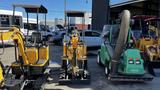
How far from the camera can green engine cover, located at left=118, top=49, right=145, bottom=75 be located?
9.73 m

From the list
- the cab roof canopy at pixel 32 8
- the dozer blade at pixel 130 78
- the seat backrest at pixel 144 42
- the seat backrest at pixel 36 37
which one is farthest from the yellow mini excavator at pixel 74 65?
the seat backrest at pixel 144 42

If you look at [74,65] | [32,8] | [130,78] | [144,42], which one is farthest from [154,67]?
[32,8]

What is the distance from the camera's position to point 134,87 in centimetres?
964

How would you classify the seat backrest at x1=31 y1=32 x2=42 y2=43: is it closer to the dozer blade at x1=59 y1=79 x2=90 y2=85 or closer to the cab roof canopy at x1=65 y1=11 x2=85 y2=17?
the dozer blade at x1=59 y1=79 x2=90 y2=85

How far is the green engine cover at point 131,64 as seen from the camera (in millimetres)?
9734

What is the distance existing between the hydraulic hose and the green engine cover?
0.96 feet

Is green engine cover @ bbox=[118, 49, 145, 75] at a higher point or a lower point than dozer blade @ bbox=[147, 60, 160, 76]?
higher

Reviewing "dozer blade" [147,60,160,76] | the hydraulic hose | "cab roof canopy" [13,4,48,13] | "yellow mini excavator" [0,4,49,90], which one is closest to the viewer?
"yellow mini excavator" [0,4,49,90]

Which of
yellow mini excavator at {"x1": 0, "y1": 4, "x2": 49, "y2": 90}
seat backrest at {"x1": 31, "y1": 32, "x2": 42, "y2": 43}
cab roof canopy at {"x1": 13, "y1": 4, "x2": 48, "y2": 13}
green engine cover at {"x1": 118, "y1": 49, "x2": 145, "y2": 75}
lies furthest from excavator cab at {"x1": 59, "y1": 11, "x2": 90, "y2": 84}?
cab roof canopy at {"x1": 13, "y1": 4, "x2": 48, "y2": 13}

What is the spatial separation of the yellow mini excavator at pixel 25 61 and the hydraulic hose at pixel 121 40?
227 cm

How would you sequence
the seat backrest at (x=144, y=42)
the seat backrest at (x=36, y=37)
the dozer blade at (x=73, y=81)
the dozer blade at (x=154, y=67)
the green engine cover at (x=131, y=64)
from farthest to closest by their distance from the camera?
the seat backrest at (x=144, y=42) < the dozer blade at (x=154, y=67) < the seat backrest at (x=36, y=37) < the green engine cover at (x=131, y=64) < the dozer blade at (x=73, y=81)

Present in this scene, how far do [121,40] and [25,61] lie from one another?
9.98 ft

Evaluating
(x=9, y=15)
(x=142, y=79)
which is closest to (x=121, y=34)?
(x=142, y=79)

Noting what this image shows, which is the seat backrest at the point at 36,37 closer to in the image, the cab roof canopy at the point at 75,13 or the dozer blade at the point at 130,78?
the cab roof canopy at the point at 75,13
